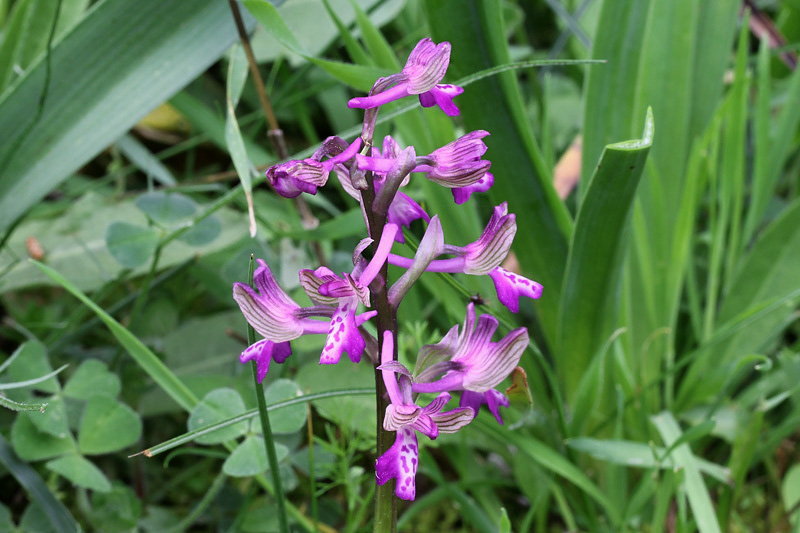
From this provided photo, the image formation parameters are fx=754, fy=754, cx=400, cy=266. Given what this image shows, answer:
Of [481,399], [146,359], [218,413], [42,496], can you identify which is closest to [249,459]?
[218,413]

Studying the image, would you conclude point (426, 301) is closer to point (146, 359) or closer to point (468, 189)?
point (146, 359)

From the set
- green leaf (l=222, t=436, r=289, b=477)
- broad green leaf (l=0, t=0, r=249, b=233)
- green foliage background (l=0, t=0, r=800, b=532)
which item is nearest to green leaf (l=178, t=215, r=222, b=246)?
green foliage background (l=0, t=0, r=800, b=532)

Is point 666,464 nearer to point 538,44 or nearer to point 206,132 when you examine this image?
point 206,132

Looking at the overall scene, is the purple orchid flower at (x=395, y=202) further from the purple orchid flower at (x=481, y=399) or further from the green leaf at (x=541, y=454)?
the green leaf at (x=541, y=454)

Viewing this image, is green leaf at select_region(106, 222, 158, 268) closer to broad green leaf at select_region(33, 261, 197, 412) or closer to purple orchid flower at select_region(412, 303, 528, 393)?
broad green leaf at select_region(33, 261, 197, 412)

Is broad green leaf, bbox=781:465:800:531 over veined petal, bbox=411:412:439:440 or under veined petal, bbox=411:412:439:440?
under
